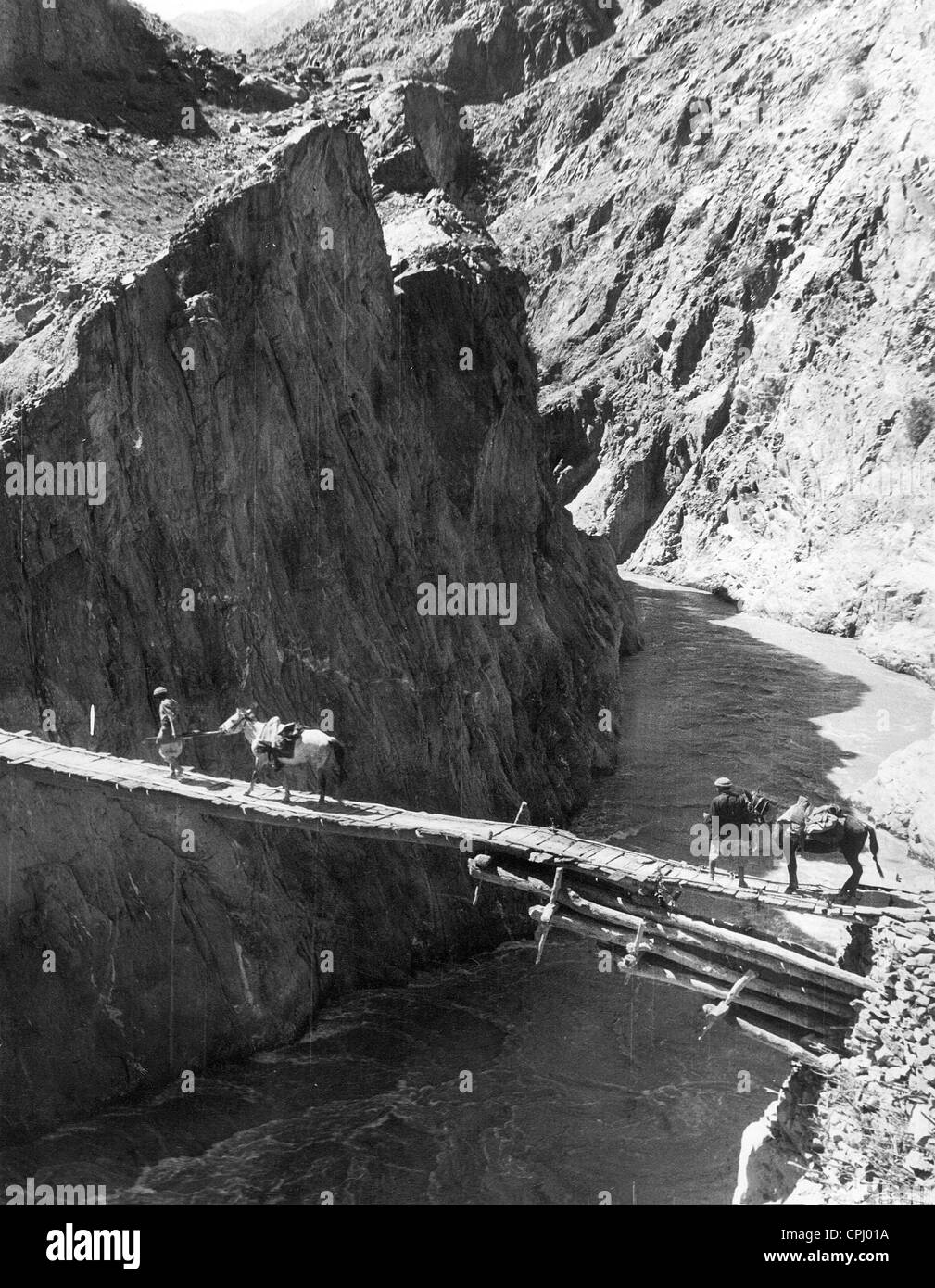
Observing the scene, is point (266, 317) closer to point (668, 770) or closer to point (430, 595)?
point (430, 595)

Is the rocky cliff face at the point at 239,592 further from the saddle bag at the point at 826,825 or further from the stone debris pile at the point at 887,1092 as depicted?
the stone debris pile at the point at 887,1092

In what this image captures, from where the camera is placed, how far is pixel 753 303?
85750mm

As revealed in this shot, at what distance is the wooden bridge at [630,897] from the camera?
58.3 feet

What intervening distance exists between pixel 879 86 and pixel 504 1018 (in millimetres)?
72897

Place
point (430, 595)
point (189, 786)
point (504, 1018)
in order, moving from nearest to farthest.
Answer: point (189, 786), point (504, 1018), point (430, 595)

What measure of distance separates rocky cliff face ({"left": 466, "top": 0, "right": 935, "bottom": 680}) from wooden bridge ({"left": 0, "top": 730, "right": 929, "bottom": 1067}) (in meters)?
43.2

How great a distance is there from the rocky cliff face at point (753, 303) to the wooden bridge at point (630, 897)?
1703 inches

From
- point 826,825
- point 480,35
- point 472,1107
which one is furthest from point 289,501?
Answer: point 480,35

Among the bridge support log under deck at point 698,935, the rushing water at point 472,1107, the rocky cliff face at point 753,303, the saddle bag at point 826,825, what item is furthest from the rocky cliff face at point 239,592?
the rocky cliff face at point 753,303

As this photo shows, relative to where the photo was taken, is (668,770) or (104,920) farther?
(668,770)

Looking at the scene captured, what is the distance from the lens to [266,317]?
29266 mm

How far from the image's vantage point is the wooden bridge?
58.3 ft
